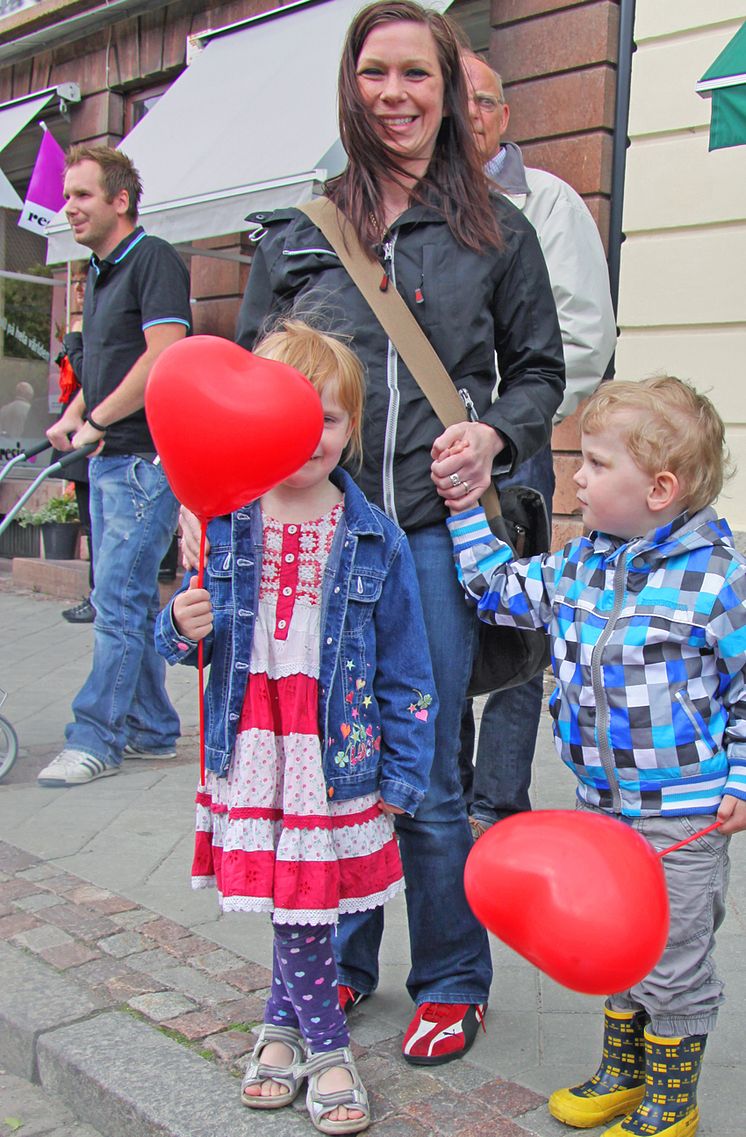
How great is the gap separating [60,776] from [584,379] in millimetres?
2423

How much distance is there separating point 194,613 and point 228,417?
373 mm

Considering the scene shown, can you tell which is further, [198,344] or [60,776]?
[60,776]

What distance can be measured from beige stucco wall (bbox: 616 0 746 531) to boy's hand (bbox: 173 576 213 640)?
429 centimetres

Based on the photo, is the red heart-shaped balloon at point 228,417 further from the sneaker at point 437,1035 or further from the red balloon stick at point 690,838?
the sneaker at point 437,1035

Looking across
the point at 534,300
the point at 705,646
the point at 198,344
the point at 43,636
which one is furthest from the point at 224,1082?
the point at 43,636

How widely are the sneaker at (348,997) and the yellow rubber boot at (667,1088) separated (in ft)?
2.36

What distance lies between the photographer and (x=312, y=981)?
247 cm

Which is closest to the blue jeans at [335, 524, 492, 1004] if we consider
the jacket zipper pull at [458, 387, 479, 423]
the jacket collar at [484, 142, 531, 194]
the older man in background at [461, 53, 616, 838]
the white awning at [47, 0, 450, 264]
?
the jacket zipper pull at [458, 387, 479, 423]

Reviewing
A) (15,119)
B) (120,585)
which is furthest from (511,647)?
(15,119)

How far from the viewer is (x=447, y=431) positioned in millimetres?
2527

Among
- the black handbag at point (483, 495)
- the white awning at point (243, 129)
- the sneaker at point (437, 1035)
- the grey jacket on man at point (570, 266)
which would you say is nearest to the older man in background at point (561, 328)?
the grey jacket on man at point (570, 266)

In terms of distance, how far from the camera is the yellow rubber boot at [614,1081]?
2402 mm

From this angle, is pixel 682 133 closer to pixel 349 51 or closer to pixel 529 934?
pixel 349 51

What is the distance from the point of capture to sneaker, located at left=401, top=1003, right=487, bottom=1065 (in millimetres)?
2639
